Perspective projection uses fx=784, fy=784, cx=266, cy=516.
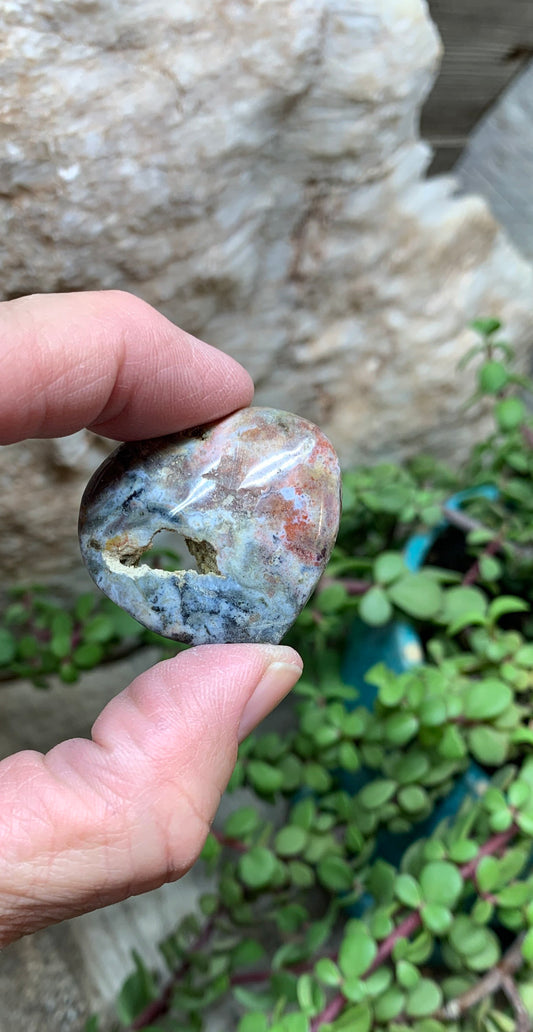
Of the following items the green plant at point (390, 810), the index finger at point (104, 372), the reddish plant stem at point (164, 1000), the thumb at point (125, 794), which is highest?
the index finger at point (104, 372)

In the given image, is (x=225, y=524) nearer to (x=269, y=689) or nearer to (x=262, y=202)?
(x=269, y=689)

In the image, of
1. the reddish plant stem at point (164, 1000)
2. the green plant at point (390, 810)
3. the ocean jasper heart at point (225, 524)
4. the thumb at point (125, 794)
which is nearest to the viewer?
the thumb at point (125, 794)

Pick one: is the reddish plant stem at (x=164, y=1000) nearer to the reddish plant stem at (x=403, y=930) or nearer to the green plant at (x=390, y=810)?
the green plant at (x=390, y=810)

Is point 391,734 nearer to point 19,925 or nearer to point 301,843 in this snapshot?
point 301,843

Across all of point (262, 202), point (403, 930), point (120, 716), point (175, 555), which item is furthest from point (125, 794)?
point (262, 202)

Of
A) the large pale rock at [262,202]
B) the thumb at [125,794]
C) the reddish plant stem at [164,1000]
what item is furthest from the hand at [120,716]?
the reddish plant stem at [164,1000]
